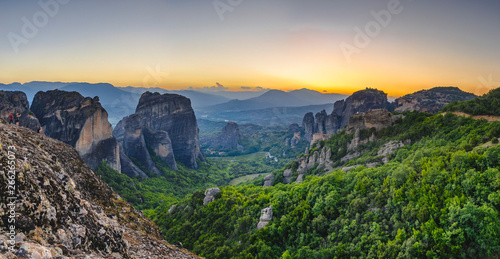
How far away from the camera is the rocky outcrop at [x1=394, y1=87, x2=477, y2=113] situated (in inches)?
3217

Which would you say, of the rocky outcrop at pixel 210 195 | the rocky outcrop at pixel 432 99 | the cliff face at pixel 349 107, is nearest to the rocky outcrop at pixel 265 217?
the rocky outcrop at pixel 210 195

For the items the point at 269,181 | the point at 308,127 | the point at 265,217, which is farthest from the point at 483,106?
the point at 308,127

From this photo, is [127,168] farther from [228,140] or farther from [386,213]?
[228,140]

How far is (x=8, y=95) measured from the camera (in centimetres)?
4106

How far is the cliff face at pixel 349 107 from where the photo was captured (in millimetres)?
94000

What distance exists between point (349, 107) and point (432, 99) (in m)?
31.4

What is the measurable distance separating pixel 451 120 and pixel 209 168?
72.9 m

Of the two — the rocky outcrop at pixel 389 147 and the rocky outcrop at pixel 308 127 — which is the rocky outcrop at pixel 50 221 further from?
the rocky outcrop at pixel 308 127

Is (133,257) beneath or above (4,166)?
beneath

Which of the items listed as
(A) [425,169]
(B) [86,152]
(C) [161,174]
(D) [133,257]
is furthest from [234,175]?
(D) [133,257]

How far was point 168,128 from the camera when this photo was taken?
80.5m

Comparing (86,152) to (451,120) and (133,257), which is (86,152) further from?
(451,120)

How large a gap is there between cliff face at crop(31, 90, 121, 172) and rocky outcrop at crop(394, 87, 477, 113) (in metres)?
87.8

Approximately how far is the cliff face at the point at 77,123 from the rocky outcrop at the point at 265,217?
3954 cm
